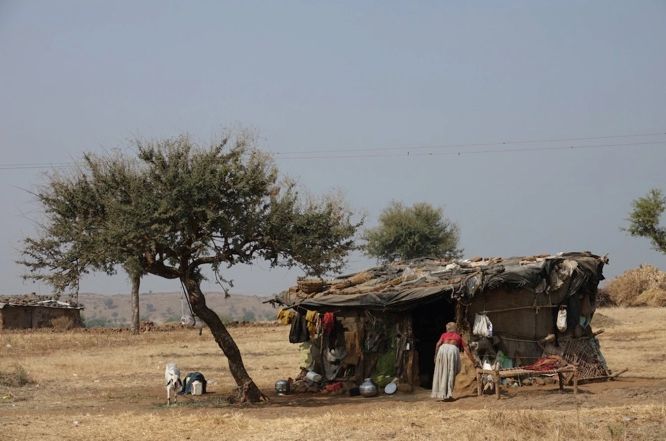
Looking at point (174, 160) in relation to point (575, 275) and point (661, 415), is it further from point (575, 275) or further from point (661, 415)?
point (661, 415)

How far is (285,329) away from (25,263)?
29.1 m

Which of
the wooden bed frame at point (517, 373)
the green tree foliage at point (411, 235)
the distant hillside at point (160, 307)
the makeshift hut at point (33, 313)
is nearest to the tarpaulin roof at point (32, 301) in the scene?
the makeshift hut at point (33, 313)

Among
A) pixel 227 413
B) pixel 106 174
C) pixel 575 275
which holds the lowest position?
pixel 227 413

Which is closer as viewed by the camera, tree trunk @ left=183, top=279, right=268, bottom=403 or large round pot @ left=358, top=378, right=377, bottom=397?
tree trunk @ left=183, top=279, right=268, bottom=403

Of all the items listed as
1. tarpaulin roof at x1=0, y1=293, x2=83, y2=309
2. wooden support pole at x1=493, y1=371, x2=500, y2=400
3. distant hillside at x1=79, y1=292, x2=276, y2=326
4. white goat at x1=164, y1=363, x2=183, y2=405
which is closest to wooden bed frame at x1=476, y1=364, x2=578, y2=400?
wooden support pole at x1=493, y1=371, x2=500, y2=400

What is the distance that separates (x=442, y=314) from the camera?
24.1 m

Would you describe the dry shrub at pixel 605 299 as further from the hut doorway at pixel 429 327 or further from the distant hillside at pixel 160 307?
the distant hillside at pixel 160 307

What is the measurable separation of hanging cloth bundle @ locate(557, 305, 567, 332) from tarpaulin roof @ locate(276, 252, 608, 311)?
0.45 metres

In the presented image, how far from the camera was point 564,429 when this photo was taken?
44.3ft

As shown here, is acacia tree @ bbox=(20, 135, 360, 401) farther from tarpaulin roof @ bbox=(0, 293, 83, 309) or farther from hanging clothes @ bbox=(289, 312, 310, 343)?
tarpaulin roof @ bbox=(0, 293, 83, 309)

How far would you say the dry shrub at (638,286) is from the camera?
182 feet

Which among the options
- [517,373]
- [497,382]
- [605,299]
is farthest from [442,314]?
[605,299]

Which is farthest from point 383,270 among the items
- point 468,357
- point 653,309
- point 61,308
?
point 61,308

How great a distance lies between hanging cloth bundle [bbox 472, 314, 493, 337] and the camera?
2029 cm
